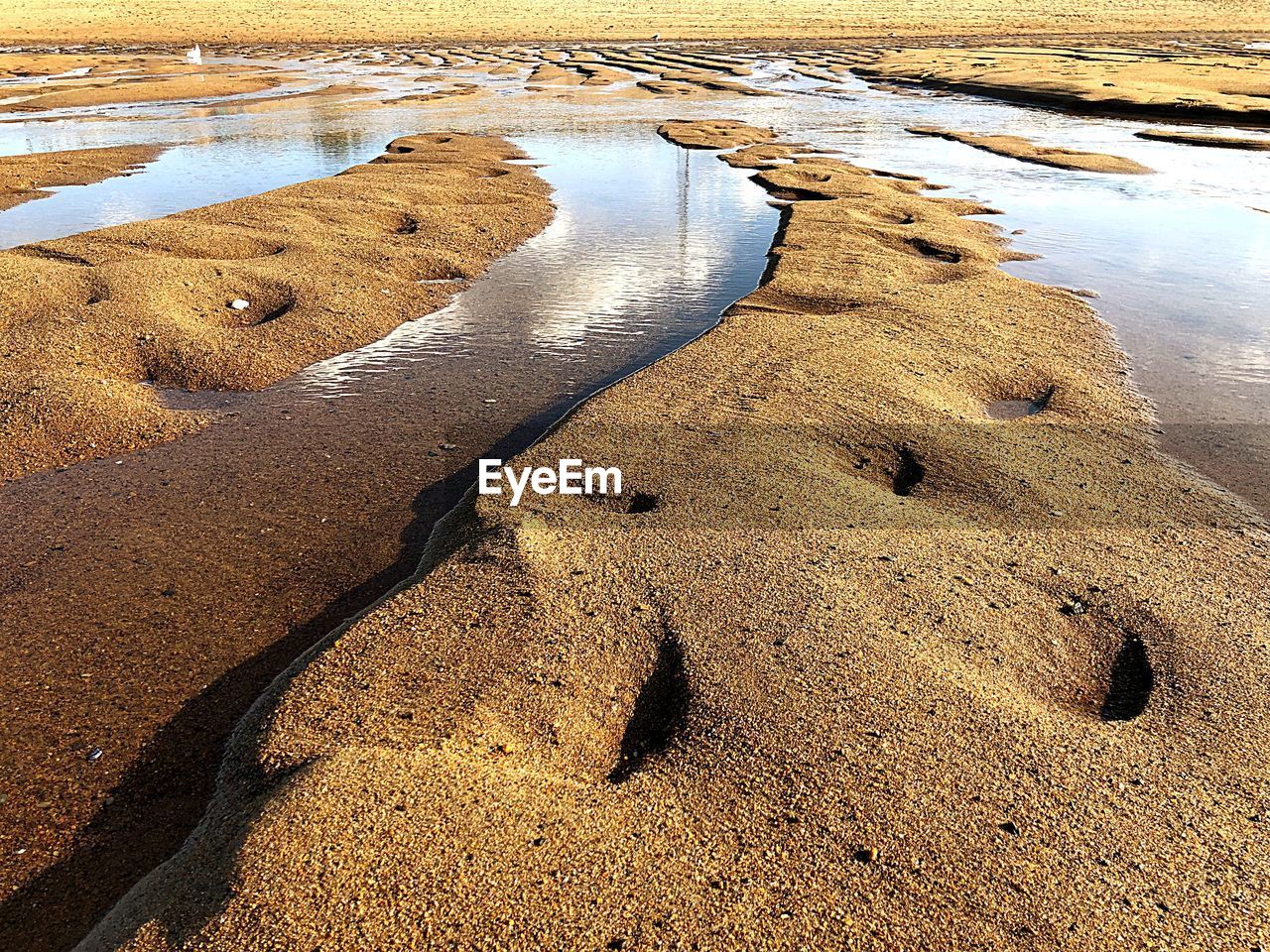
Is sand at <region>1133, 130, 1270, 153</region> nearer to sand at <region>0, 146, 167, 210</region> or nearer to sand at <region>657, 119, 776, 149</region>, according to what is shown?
sand at <region>657, 119, 776, 149</region>

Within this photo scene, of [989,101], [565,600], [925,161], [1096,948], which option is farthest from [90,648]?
[989,101]

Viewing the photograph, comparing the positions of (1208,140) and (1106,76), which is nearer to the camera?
(1208,140)

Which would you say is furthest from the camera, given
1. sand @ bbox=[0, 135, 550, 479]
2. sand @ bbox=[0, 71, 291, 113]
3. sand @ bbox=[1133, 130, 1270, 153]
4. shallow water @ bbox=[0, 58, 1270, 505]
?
sand @ bbox=[0, 71, 291, 113]

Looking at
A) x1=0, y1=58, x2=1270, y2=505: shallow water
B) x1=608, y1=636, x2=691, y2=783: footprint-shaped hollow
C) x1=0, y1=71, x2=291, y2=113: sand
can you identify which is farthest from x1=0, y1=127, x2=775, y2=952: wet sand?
x1=0, y1=71, x2=291, y2=113: sand

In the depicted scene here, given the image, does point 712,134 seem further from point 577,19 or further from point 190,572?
point 577,19

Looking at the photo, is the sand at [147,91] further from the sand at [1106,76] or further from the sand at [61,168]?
the sand at [1106,76]

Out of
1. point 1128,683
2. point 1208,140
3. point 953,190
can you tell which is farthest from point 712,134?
point 1128,683

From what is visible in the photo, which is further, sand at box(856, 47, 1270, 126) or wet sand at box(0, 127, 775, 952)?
sand at box(856, 47, 1270, 126)
